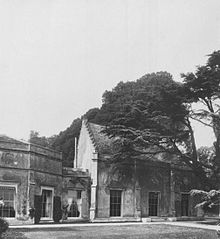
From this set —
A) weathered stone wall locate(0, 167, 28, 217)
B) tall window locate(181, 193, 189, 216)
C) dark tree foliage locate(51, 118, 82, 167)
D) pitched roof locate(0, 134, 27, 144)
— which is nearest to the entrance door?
weathered stone wall locate(0, 167, 28, 217)

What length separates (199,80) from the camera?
27047 mm

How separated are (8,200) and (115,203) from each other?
8.01 m

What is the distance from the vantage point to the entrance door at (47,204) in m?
25.2

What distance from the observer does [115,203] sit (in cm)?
Result: 2892

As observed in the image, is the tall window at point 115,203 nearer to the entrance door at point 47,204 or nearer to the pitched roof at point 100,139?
the pitched roof at point 100,139

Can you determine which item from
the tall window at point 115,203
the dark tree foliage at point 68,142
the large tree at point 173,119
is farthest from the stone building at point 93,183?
the dark tree foliage at point 68,142

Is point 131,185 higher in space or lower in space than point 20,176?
lower

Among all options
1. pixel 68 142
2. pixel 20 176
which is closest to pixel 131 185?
pixel 20 176

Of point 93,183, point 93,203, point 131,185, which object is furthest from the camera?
point 131,185

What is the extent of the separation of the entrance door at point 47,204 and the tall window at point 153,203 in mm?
7872

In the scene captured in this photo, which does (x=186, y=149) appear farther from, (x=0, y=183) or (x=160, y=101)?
(x=0, y=183)

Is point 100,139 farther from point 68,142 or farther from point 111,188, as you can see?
point 68,142

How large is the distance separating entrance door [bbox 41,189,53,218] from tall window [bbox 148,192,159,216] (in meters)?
7.87

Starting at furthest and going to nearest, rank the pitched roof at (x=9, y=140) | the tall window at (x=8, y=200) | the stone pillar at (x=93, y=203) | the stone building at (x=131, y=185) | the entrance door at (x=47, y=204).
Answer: the stone building at (x=131, y=185)
the stone pillar at (x=93, y=203)
the entrance door at (x=47, y=204)
the pitched roof at (x=9, y=140)
the tall window at (x=8, y=200)
